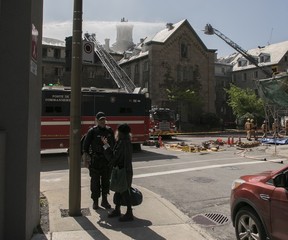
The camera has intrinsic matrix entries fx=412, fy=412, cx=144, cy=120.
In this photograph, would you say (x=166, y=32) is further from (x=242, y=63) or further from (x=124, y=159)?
(x=124, y=159)

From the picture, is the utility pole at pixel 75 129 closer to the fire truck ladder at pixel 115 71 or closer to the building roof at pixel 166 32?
the fire truck ladder at pixel 115 71

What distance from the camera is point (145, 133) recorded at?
19406mm

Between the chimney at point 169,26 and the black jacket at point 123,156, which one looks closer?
the black jacket at point 123,156

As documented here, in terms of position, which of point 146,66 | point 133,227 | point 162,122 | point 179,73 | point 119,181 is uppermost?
point 146,66

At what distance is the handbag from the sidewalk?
59cm

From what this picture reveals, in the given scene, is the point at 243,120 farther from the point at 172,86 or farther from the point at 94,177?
the point at 94,177

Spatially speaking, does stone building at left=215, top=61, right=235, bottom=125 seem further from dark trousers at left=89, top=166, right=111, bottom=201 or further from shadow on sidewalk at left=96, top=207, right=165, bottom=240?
shadow on sidewalk at left=96, top=207, right=165, bottom=240

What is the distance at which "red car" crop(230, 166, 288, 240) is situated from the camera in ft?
15.9

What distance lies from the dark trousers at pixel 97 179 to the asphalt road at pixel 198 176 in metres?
1.69

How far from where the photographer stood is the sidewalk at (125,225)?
633cm

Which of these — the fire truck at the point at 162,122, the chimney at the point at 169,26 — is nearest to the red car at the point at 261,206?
the fire truck at the point at 162,122

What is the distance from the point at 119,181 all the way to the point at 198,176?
5988mm

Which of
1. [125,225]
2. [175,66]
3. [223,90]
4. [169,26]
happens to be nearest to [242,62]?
[223,90]

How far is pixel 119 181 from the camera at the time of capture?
7047 mm
